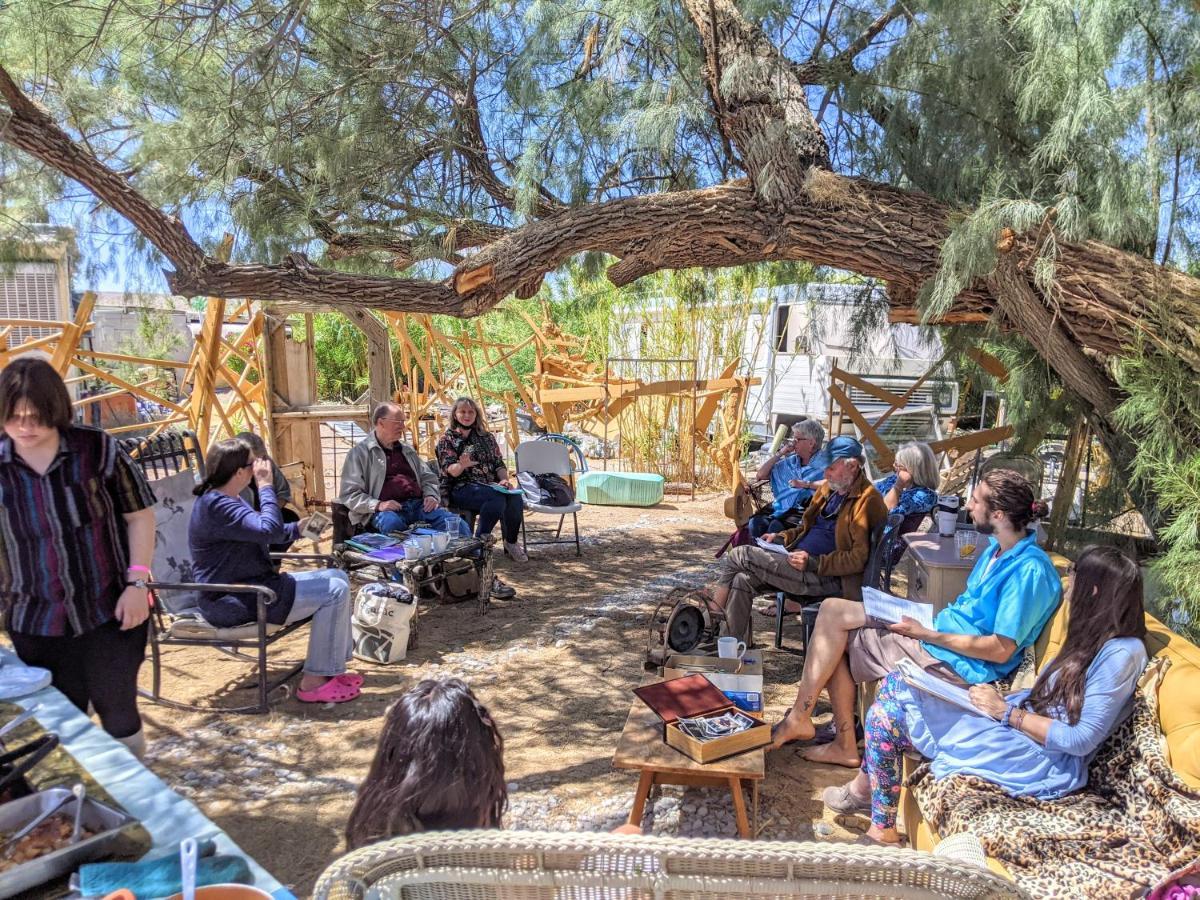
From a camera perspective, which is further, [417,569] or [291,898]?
[417,569]

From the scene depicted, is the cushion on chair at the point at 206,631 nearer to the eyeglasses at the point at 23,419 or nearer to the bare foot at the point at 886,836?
the eyeglasses at the point at 23,419

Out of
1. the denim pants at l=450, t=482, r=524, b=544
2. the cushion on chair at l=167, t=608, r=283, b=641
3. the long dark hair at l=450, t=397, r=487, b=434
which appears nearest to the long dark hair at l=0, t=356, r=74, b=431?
the cushion on chair at l=167, t=608, r=283, b=641

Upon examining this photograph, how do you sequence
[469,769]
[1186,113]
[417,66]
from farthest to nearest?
[417,66] → [1186,113] → [469,769]

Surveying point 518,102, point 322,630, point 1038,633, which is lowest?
point 322,630

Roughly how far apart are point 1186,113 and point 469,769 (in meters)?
3.47

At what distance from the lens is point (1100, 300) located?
356 centimetres

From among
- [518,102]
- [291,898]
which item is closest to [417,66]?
[518,102]

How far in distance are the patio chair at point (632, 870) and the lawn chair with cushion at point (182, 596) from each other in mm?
2737

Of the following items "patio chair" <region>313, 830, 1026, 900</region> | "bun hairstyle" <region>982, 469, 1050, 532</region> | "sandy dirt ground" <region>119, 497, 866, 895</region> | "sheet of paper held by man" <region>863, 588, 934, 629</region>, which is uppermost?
"bun hairstyle" <region>982, 469, 1050, 532</region>

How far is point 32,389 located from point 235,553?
5.44 ft

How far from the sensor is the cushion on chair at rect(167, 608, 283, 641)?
146 inches

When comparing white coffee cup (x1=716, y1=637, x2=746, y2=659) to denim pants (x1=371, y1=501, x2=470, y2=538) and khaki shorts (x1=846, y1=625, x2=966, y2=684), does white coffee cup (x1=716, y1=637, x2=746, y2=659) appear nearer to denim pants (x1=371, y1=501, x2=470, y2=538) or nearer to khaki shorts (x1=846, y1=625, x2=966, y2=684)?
khaki shorts (x1=846, y1=625, x2=966, y2=684)

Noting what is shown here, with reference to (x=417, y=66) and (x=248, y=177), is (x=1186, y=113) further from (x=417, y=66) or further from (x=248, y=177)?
(x=248, y=177)

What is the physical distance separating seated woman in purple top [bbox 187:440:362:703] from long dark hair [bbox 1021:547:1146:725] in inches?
116
